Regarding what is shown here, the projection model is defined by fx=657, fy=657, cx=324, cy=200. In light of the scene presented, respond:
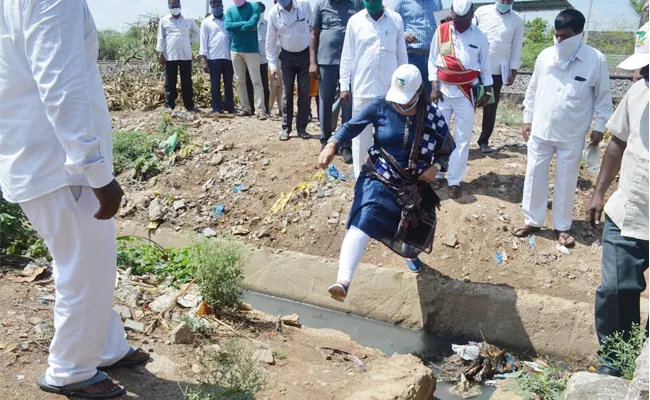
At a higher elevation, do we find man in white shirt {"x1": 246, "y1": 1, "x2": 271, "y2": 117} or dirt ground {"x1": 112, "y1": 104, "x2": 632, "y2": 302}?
man in white shirt {"x1": 246, "y1": 1, "x2": 271, "y2": 117}

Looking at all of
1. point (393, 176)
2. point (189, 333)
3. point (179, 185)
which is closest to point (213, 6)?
point (179, 185)

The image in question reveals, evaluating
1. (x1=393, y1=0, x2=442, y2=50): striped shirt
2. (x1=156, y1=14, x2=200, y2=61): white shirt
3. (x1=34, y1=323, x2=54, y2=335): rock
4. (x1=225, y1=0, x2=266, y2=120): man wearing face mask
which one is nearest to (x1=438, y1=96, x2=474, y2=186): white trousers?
(x1=393, y1=0, x2=442, y2=50): striped shirt

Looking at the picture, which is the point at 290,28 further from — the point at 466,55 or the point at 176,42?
the point at 176,42

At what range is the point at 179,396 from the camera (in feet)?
11.3

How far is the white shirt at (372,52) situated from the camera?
6.48 metres

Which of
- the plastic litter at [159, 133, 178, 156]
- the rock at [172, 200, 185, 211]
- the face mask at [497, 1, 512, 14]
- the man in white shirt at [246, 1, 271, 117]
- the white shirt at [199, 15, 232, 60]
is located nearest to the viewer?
the face mask at [497, 1, 512, 14]

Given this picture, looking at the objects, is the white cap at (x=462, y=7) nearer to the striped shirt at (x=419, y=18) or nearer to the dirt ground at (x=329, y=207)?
the striped shirt at (x=419, y=18)

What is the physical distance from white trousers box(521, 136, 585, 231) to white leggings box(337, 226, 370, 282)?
193cm

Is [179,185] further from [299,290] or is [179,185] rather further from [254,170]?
[299,290]

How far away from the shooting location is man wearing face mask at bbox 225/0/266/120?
9.41 metres

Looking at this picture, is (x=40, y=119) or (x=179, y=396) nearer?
(x=40, y=119)

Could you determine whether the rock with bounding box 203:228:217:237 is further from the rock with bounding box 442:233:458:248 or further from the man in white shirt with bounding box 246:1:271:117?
the man in white shirt with bounding box 246:1:271:117

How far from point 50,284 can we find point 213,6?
6495mm

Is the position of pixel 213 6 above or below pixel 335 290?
above
